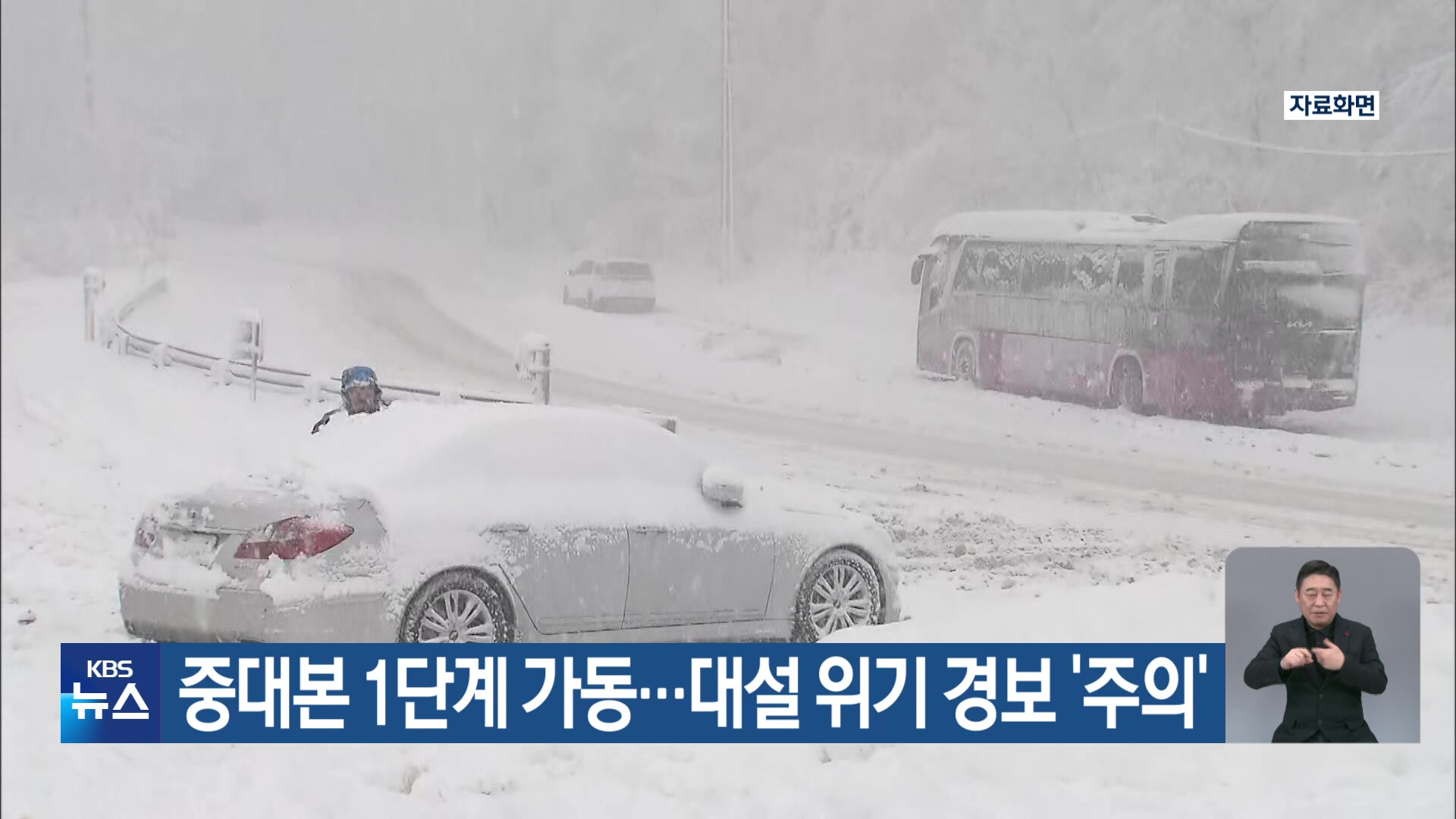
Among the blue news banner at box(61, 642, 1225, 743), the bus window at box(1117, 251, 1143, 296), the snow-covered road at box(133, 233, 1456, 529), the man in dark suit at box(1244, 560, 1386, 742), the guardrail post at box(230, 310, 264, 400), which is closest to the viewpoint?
the man in dark suit at box(1244, 560, 1386, 742)

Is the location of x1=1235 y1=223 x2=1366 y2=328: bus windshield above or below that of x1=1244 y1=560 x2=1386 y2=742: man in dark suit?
above

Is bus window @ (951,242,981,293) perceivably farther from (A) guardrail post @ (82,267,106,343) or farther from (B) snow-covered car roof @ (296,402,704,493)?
(A) guardrail post @ (82,267,106,343)

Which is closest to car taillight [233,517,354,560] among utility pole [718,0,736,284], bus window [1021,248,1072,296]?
utility pole [718,0,736,284]

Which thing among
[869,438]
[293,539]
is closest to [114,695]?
[293,539]

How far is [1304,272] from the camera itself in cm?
1114

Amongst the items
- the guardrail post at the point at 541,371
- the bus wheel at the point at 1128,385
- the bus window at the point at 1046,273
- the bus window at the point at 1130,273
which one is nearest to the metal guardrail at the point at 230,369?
the guardrail post at the point at 541,371

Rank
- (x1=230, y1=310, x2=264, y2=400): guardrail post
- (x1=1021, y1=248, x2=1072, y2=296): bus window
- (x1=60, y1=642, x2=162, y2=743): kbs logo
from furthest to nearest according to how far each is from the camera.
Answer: (x1=1021, y1=248, x2=1072, y2=296): bus window
(x1=230, y1=310, x2=264, y2=400): guardrail post
(x1=60, y1=642, x2=162, y2=743): kbs logo

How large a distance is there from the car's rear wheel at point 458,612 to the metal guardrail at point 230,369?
10.1 ft

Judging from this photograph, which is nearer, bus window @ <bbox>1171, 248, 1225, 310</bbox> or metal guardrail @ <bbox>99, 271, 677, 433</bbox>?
metal guardrail @ <bbox>99, 271, 677, 433</bbox>

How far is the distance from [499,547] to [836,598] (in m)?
1.90

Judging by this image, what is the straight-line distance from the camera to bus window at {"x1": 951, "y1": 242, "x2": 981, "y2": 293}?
11.7m

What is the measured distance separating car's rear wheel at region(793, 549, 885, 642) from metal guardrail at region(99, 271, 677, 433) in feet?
9.55

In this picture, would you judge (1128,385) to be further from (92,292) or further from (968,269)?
(92,292)

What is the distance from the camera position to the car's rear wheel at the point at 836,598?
306 inches
